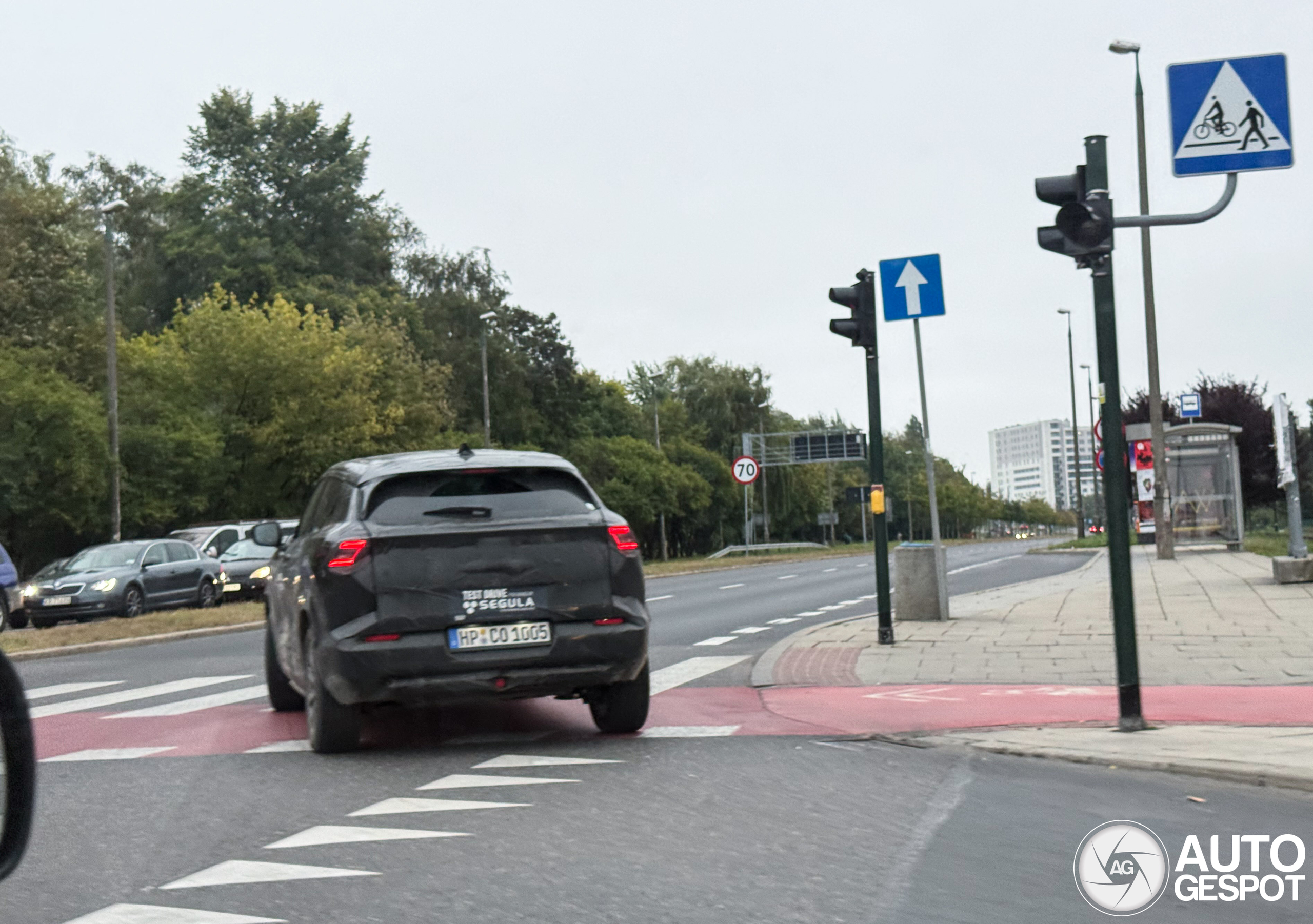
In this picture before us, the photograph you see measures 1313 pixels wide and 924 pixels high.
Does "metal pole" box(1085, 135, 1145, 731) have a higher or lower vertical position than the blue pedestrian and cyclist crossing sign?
lower

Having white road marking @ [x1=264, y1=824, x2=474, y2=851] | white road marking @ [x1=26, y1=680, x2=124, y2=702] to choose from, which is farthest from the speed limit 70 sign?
white road marking @ [x1=264, y1=824, x2=474, y2=851]

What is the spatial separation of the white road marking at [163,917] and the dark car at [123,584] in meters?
22.1

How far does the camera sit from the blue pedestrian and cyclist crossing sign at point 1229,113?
29.9 feet

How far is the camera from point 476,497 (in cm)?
885

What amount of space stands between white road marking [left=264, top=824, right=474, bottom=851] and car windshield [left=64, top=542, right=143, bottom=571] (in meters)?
21.9

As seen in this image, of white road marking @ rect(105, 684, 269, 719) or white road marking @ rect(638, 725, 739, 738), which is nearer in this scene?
white road marking @ rect(638, 725, 739, 738)

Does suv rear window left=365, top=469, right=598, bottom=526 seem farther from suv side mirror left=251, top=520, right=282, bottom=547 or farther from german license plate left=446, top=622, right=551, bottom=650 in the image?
suv side mirror left=251, top=520, right=282, bottom=547

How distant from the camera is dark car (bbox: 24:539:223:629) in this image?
84.6 ft

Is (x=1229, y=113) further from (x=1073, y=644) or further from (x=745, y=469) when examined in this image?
(x=745, y=469)

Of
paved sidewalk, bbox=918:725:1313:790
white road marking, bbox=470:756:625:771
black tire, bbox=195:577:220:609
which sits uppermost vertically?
black tire, bbox=195:577:220:609

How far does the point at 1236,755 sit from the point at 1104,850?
215 centimetres

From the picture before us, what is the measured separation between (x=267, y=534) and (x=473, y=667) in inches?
→ 119

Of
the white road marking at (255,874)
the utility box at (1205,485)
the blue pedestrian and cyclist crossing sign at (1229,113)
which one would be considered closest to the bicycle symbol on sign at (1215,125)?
the blue pedestrian and cyclist crossing sign at (1229,113)

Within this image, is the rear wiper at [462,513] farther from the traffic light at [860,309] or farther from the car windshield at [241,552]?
the car windshield at [241,552]
